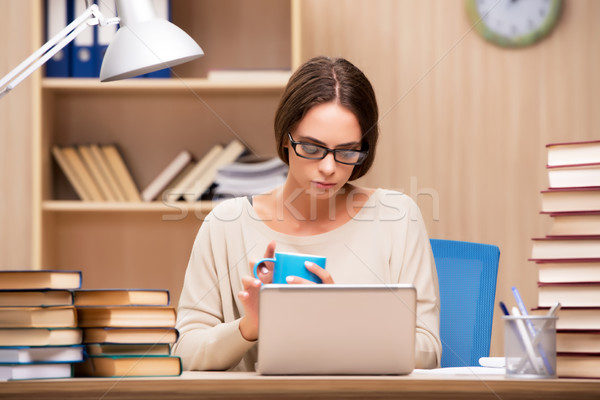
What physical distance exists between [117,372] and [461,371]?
0.52m

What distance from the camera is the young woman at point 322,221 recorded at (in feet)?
5.30

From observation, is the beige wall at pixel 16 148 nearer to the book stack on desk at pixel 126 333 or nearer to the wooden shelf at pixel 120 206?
the wooden shelf at pixel 120 206

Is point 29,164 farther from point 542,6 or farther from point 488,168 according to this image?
point 542,6

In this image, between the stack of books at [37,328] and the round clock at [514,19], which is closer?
the stack of books at [37,328]

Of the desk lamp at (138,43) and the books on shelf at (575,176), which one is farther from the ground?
the desk lamp at (138,43)

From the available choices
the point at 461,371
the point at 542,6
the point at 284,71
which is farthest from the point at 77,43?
the point at 461,371

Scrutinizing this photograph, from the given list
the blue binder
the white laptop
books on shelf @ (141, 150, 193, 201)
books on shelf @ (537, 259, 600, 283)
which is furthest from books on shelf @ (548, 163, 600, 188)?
the blue binder

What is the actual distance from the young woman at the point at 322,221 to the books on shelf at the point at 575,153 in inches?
21.2

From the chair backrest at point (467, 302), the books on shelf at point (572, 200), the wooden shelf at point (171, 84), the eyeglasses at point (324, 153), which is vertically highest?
the wooden shelf at point (171, 84)

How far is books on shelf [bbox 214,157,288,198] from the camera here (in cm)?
266

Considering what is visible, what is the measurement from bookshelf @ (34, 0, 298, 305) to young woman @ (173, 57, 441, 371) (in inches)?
40.9

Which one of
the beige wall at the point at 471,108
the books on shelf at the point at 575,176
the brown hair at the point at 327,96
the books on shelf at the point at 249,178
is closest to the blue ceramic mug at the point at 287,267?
the books on shelf at the point at 575,176

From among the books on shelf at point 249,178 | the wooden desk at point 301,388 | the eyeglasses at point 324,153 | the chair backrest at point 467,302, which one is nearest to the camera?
the wooden desk at point 301,388

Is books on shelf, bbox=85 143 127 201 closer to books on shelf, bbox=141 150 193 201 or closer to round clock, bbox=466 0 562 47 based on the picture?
books on shelf, bbox=141 150 193 201
